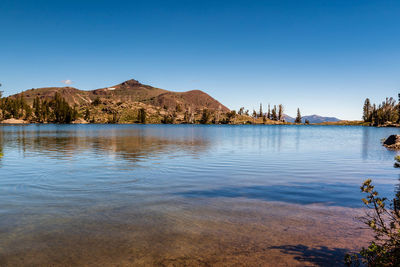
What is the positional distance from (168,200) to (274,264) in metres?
7.67

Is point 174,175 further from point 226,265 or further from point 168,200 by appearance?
point 226,265

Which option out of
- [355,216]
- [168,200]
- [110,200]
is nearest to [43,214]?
[110,200]

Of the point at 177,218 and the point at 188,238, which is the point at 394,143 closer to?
the point at 177,218

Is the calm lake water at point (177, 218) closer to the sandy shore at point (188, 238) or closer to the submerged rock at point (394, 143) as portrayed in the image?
the sandy shore at point (188, 238)

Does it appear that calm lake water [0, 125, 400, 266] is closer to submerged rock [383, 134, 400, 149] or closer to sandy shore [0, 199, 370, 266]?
sandy shore [0, 199, 370, 266]

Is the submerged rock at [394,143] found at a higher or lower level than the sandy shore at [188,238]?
higher

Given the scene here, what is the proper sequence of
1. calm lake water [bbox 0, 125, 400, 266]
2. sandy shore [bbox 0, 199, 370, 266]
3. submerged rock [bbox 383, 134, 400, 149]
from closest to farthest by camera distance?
sandy shore [bbox 0, 199, 370, 266] < calm lake water [bbox 0, 125, 400, 266] < submerged rock [bbox 383, 134, 400, 149]

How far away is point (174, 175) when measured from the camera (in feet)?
70.2

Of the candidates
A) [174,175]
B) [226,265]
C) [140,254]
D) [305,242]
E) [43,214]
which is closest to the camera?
[226,265]

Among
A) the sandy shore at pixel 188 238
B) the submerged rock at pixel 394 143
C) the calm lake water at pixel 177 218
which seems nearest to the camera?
the sandy shore at pixel 188 238

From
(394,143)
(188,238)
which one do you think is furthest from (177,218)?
(394,143)

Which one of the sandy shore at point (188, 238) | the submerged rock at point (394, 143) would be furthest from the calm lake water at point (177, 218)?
the submerged rock at point (394, 143)

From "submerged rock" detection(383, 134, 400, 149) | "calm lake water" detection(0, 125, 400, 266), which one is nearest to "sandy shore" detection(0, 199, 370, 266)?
"calm lake water" detection(0, 125, 400, 266)

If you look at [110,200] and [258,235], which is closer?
[258,235]
